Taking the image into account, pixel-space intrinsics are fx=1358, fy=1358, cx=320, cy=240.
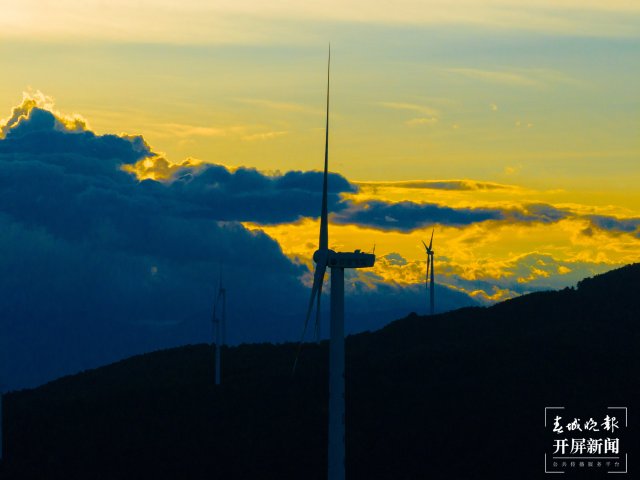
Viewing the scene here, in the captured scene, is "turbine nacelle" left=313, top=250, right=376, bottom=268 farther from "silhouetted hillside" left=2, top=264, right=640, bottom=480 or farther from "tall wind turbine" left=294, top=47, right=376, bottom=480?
"silhouetted hillside" left=2, top=264, right=640, bottom=480

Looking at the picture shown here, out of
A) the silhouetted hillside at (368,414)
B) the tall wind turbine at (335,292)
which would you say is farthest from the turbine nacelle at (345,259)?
the silhouetted hillside at (368,414)

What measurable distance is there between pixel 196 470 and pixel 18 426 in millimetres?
41960

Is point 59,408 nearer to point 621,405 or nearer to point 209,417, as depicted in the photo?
point 209,417

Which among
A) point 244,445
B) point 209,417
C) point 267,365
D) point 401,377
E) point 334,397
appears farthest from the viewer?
point 267,365

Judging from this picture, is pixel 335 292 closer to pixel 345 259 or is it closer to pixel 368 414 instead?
pixel 345 259

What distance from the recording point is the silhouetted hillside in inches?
5157

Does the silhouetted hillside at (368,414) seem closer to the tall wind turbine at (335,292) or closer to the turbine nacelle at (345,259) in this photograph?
the tall wind turbine at (335,292)

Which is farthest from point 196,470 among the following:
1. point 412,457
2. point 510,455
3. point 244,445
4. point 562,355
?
point 562,355

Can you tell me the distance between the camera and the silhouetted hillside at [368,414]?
131 m

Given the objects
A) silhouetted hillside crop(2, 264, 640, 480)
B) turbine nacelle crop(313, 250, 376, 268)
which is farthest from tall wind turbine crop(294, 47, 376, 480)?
silhouetted hillside crop(2, 264, 640, 480)

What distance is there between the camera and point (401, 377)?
16300 cm

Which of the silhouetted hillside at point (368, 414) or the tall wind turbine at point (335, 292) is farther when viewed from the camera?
the silhouetted hillside at point (368, 414)

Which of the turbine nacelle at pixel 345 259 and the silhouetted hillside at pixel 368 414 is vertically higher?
the turbine nacelle at pixel 345 259

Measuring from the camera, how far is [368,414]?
147 m
